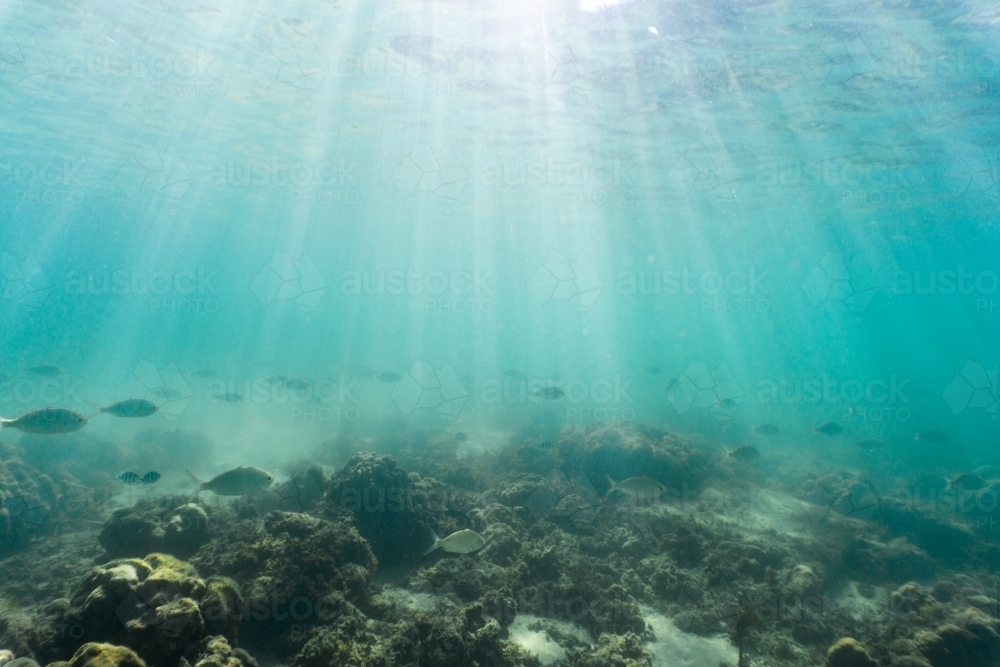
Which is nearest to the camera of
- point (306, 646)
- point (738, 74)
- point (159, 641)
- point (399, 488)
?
point (159, 641)

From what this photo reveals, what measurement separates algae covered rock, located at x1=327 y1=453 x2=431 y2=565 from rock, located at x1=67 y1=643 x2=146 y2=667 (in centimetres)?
469

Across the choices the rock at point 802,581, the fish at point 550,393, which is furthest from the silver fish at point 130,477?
the rock at point 802,581

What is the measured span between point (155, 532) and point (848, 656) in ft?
32.6

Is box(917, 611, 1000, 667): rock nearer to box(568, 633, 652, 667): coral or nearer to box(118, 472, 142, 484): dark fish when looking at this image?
box(568, 633, 652, 667): coral

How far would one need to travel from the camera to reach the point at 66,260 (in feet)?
309

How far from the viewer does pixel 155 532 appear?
7125 mm

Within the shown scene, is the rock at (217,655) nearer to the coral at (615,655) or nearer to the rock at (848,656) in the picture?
the coral at (615,655)

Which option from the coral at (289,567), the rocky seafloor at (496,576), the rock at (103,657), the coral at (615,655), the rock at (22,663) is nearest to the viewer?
the rock at (103,657)

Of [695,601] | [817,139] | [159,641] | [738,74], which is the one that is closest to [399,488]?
[159,641]

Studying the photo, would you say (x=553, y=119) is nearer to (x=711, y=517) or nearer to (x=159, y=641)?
(x=711, y=517)

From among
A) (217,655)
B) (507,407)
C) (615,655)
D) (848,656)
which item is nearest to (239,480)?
(217,655)

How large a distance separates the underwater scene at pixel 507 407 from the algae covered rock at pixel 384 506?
51 mm

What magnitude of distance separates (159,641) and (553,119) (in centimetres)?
2308

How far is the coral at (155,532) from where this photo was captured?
708cm
